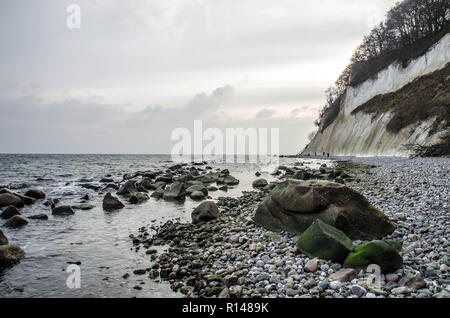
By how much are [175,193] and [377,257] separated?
13.2 m

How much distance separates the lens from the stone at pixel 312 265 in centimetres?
565

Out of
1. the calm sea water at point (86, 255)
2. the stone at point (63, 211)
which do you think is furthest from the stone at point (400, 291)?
the stone at point (63, 211)

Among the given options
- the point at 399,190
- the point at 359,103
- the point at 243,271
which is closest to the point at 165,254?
the point at 243,271

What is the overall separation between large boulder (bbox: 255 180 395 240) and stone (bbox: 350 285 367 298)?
2.72m

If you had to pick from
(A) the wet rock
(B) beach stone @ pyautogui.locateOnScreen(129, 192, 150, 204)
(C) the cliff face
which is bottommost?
(A) the wet rock

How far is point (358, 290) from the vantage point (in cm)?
468

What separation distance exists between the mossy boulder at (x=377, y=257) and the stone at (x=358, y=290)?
2.57ft

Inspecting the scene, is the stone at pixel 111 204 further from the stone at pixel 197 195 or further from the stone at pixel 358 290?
the stone at pixel 358 290

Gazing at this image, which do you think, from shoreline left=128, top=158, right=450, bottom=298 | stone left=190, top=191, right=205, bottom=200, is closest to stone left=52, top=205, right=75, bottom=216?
shoreline left=128, top=158, right=450, bottom=298

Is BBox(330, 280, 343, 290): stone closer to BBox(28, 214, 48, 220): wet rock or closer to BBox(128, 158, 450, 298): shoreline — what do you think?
BBox(128, 158, 450, 298): shoreline

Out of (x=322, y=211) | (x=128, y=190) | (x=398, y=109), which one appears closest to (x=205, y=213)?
(x=322, y=211)

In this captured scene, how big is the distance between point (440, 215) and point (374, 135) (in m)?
39.1

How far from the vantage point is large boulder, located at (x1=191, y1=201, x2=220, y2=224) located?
35.8 feet
